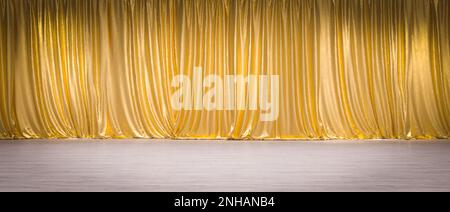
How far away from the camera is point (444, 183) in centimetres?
314

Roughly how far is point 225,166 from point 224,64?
9.93 ft

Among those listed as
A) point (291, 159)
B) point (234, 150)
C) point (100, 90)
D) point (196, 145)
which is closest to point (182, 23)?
point (100, 90)

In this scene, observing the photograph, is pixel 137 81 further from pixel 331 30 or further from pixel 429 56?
pixel 429 56

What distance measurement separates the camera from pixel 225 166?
154 inches

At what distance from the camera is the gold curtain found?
6.65 metres

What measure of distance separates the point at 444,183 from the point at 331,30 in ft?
12.6
